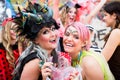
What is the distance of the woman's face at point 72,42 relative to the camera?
2.29 meters

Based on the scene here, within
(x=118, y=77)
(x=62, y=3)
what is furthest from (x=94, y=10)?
(x=118, y=77)

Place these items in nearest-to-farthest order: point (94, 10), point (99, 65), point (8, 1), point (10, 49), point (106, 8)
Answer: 1. point (99, 65)
2. point (10, 49)
3. point (106, 8)
4. point (8, 1)
5. point (94, 10)

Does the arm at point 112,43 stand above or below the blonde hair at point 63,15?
below

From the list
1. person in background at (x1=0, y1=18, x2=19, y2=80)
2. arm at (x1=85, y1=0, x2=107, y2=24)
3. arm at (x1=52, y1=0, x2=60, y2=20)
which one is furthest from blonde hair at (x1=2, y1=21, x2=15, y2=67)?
arm at (x1=85, y1=0, x2=107, y2=24)

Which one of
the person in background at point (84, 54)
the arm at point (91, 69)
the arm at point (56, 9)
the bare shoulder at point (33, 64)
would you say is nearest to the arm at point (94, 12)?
the arm at point (56, 9)

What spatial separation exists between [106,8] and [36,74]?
147 centimetres

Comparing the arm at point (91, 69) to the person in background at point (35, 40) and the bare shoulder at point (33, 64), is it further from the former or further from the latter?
the bare shoulder at point (33, 64)

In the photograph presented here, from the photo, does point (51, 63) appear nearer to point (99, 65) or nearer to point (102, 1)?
point (99, 65)

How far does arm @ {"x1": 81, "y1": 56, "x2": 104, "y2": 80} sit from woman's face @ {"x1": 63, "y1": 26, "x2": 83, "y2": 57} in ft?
0.41

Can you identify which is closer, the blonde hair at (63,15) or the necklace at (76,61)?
the necklace at (76,61)

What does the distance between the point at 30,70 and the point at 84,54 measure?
2.07 feet

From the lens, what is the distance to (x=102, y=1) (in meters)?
4.27

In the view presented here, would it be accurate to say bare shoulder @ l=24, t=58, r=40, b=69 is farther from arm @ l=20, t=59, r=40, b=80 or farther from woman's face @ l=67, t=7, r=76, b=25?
woman's face @ l=67, t=7, r=76, b=25

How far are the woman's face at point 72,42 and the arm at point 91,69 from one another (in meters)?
0.12
